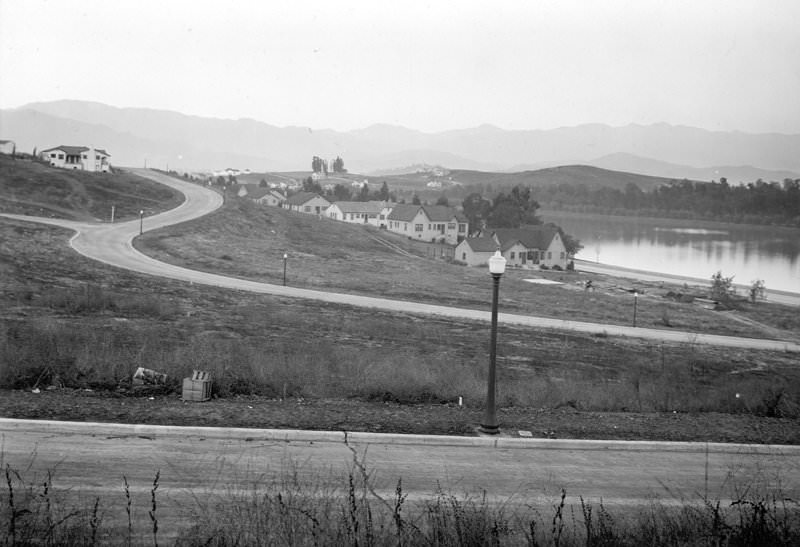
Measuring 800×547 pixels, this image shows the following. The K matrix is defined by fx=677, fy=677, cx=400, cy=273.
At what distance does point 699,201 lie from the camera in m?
107

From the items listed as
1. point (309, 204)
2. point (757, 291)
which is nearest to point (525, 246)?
point (757, 291)

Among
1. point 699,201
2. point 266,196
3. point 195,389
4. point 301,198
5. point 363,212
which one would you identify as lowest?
point 195,389

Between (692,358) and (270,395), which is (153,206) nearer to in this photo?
(692,358)

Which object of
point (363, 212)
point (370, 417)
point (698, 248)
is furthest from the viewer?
point (363, 212)

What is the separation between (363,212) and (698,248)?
4381 cm

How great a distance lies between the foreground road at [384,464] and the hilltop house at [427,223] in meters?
76.5

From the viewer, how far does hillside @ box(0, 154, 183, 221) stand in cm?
5631

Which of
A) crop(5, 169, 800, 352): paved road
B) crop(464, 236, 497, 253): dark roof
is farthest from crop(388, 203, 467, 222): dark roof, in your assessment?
crop(5, 169, 800, 352): paved road

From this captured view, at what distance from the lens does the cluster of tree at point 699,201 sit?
261 feet

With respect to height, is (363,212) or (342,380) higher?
(363,212)

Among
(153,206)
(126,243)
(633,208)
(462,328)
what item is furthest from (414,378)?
(633,208)

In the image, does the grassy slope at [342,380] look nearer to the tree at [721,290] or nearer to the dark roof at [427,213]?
the tree at [721,290]

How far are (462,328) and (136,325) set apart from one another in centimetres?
1377

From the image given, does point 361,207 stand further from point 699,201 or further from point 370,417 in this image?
point 370,417
